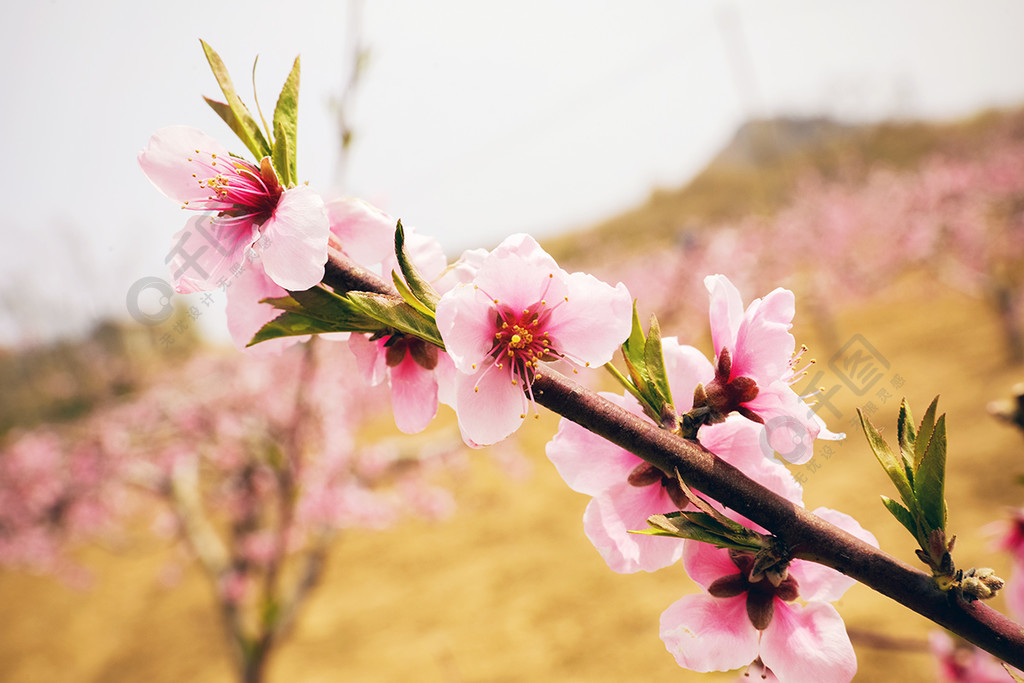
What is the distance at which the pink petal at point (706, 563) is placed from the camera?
1.44 ft

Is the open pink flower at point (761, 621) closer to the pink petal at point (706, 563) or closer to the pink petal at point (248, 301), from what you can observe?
the pink petal at point (706, 563)

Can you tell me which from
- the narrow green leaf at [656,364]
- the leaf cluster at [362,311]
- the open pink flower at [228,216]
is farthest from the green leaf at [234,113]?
the narrow green leaf at [656,364]

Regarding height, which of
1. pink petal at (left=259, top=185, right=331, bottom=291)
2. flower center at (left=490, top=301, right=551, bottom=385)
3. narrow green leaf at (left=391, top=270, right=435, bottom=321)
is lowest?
flower center at (left=490, top=301, right=551, bottom=385)

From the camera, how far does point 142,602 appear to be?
5.90m

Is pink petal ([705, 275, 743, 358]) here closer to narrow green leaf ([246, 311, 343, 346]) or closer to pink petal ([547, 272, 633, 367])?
pink petal ([547, 272, 633, 367])

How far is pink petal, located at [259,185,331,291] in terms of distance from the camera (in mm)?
376

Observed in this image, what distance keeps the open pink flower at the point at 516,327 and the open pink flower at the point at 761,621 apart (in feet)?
0.63

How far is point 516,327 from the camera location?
425mm

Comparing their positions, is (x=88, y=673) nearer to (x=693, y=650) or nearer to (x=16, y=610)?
(x=16, y=610)

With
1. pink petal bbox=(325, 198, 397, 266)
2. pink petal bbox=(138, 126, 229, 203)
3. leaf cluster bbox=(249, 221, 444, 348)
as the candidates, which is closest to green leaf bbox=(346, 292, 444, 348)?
leaf cluster bbox=(249, 221, 444, 348)

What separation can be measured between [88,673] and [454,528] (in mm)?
3598

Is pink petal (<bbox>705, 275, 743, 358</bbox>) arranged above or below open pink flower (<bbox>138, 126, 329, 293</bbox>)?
below

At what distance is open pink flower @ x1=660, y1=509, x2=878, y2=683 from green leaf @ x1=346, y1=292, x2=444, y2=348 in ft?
0.91

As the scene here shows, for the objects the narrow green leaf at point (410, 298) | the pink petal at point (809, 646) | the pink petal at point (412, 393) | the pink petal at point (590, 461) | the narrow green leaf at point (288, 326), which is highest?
the narrow green leaf at point (288, 326)
